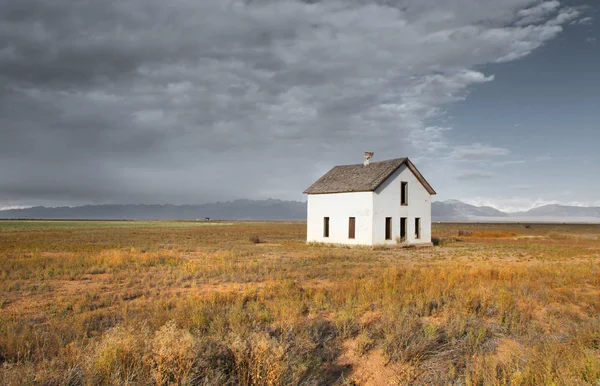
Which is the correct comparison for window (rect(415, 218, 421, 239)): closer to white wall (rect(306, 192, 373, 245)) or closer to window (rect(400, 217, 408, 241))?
window (rect(400, 217, 408, 241))

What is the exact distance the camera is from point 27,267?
1582 centimetres

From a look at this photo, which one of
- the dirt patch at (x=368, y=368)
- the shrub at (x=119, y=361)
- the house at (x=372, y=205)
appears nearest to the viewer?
the shrub at (x=119, y=361)

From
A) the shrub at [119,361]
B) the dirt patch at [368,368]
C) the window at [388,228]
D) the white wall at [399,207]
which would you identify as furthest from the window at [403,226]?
the shrub at [119,361]

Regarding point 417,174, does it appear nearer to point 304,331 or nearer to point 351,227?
point 351,227

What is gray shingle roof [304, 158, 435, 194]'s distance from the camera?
1051 inches

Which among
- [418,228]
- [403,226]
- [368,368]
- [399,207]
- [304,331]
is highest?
[399,207]

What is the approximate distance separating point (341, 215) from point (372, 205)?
298cm

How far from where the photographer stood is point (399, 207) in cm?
2756

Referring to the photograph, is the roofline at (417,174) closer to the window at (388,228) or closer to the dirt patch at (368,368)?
the window at (388,228)

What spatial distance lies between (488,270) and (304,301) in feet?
27.5

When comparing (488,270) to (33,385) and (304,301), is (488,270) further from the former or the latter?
(33,385)

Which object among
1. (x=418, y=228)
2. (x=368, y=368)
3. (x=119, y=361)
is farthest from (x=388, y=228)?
(x=119, y=361)

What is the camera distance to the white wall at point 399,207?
26.2 metres

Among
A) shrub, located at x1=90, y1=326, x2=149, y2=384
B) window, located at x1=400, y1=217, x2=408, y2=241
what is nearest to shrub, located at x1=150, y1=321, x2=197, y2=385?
shrub, located at x1=90, y1=326, x2=149, y2=384
